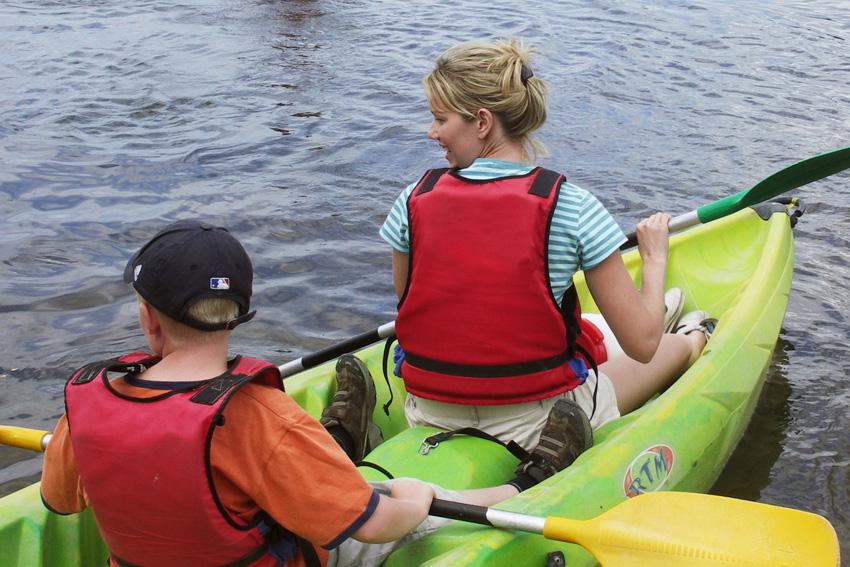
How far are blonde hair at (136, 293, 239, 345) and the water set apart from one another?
2171mm

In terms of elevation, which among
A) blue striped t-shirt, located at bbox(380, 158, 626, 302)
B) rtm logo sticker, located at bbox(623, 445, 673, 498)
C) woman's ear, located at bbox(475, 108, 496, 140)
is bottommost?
rtm logo sticker, located at bbox(623, 445, 673, 498)

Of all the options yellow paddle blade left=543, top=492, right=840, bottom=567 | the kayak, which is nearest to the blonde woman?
the kayak

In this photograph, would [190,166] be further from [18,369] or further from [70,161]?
[18,369]

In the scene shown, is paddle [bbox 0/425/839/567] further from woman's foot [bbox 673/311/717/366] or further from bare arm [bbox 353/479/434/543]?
woman's foot [bbox 673/311/717/366]

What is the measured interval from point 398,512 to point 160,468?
1.72 feet

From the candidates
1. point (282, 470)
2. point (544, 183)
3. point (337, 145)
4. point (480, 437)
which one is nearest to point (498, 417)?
point (480, 437)

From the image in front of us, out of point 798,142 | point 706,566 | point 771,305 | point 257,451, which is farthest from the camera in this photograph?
Result: point 798,142

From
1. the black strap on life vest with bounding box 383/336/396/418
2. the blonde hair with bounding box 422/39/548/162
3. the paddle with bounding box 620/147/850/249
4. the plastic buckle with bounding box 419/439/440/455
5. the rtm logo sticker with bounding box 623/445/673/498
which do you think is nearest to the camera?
the blonde hair with bounding box 422/39/548/162

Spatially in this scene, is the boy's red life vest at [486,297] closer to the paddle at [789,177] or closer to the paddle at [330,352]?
the paddle at [330,352]

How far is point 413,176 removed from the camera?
23.1 ft

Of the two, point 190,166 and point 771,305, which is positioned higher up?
point 771,305

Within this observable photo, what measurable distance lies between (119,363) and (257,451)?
347 mm

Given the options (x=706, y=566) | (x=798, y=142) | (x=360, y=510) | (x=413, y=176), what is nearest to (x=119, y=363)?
(x=360, y=510)

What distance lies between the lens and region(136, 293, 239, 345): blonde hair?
188cm
